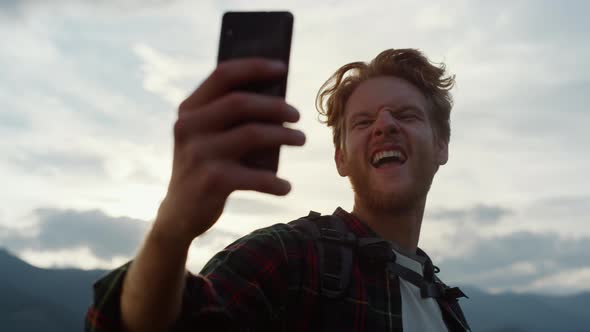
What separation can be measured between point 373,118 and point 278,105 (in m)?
4.03

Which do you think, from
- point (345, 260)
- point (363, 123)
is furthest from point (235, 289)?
point (363, 123)

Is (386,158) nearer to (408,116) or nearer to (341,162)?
(408,116)

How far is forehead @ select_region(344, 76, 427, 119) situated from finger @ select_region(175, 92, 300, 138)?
13.2 feet

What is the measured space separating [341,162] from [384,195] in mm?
1015

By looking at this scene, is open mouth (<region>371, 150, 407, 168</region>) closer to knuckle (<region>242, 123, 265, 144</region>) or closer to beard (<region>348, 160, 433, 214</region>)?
beard (<region>348, 160, 433, 214</region>)

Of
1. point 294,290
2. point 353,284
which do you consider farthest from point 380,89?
point 294,290

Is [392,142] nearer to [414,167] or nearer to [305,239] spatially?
[414,167]

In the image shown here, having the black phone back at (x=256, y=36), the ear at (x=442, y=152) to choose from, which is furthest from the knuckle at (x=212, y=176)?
the ear at (x=442, y=152)

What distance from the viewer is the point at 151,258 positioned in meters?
2.03

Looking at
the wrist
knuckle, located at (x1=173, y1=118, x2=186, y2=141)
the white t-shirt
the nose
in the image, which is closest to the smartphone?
knuckle, located at (x1=173, y1=118, x2=186, y2=141)

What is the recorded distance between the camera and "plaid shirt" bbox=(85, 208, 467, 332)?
7.68 feet

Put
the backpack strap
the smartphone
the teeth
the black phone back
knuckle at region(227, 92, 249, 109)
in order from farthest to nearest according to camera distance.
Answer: the teeth < the backpack strap < the black phone back < the smartphone < knuckle at region(227, 92, 249, 109)

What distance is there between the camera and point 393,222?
17.7 ft

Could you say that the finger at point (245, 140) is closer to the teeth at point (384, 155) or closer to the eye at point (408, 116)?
the teeth at point (384, 155)
